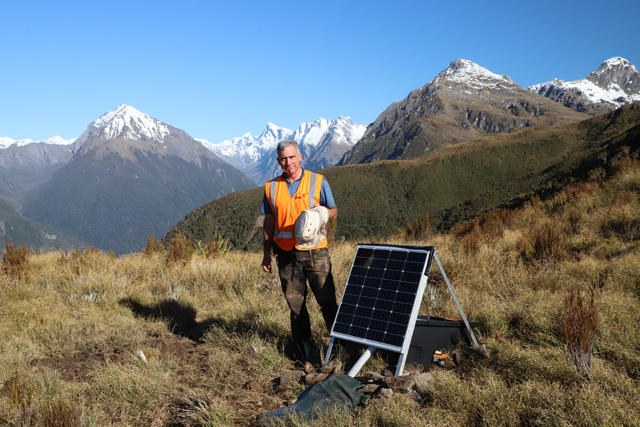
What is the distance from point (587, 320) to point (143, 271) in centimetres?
729

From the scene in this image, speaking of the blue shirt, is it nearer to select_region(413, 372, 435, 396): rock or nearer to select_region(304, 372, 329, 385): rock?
select_region(304, 372, 329, 385): rock

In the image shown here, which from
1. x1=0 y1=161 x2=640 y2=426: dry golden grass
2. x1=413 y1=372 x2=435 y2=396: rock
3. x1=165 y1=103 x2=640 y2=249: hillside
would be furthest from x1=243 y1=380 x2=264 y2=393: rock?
x1=165 y1=103 x2=640 y2=249: hillside

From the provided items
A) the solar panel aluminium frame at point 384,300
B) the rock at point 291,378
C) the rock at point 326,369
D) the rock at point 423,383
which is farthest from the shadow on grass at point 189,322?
the rock at point 423,383

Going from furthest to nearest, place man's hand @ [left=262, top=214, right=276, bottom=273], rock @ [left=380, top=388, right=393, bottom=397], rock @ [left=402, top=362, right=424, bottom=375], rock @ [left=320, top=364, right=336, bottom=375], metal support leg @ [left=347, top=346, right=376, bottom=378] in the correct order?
man's hand @ [left=262, top=214, right=276, bottom=273] < rock @ [left=320, top=364, right=336, bottom=375] < rock @ [left=402, top=362, right=424, bottom=375] < metal support leg @ [left=347, top=346, right=376, bottom=378] < rock @ [left=380, top=388, right=393, bottom=397]

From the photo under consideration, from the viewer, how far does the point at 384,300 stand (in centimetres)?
363

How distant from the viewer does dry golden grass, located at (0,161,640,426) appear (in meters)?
2.74

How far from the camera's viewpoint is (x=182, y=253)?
871 centimetres

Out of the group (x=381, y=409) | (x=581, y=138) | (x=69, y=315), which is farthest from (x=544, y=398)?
(x=581, y=138)

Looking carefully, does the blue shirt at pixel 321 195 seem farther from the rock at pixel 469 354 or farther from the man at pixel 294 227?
the rock at pixel 469 354

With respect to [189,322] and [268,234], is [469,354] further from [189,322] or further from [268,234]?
[189,322]

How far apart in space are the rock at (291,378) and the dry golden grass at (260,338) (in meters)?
0.08

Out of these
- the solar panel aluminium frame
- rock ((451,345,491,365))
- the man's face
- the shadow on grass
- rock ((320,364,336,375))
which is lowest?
the shadow on grass

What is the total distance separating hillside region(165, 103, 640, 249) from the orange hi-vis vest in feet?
310

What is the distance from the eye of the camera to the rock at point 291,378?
3.56 metres
